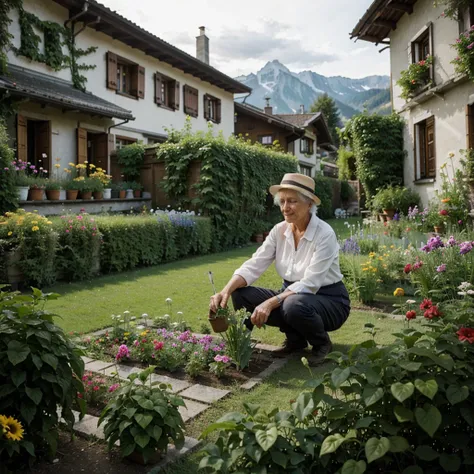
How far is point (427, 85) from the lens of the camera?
40.7 feet

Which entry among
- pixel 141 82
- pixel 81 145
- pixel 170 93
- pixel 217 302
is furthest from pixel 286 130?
pixel 217 302

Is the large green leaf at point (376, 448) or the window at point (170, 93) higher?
the window at point (170, 93)

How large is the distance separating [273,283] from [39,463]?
16.3 ft

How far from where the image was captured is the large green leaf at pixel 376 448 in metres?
1.46

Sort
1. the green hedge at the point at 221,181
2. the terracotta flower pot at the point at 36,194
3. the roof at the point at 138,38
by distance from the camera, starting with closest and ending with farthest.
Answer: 1. the terracotta flower pot at the point at 36,194
2. the green hedge at the point at 221,181
3. the roof at the point at 138,38

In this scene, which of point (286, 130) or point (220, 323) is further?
point (286, 130)

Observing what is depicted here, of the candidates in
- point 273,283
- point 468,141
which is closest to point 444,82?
point 468,141

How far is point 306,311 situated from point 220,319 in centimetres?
65

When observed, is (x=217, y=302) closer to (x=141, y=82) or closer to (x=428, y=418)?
(x=428, y=418)

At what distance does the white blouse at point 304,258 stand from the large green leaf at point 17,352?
2.01m

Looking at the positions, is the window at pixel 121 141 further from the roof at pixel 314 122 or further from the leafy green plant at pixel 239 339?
the roof at pixel 314 122

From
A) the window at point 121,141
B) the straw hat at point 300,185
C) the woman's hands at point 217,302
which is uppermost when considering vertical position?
the window at point 121,141

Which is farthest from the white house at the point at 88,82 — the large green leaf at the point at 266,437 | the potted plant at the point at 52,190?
the large green leaf at the point at 266,437

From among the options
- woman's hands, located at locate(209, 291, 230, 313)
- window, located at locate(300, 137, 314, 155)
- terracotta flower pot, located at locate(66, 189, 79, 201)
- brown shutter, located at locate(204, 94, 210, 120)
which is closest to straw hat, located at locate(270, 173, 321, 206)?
woman's hands, located at locate(209, 291, 230, 313)
